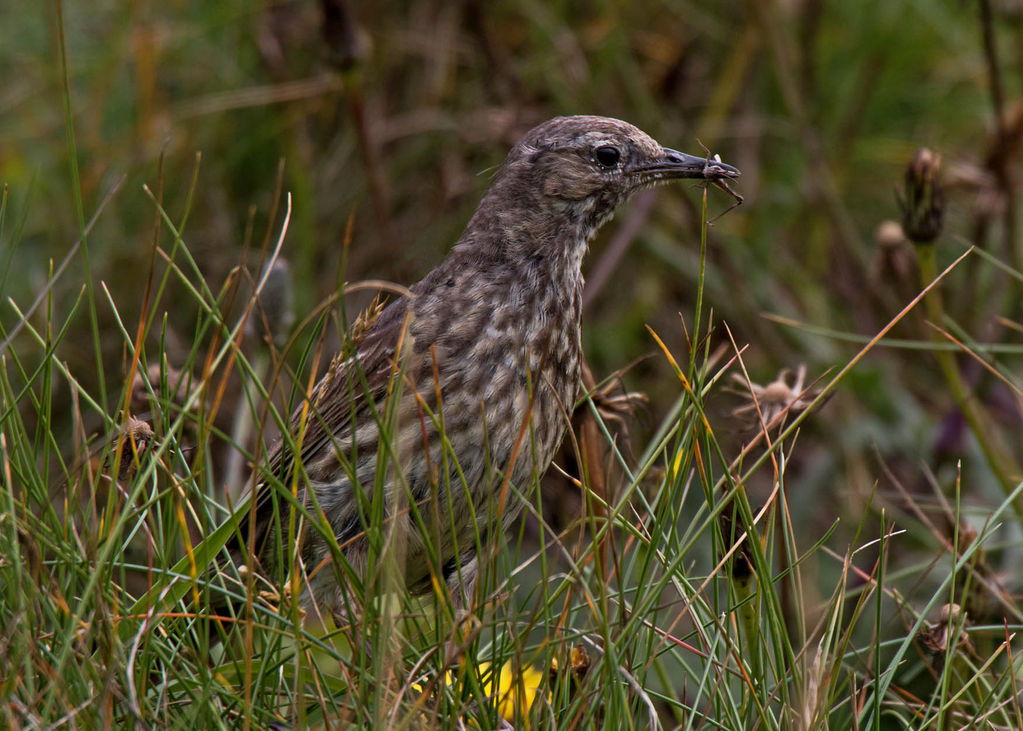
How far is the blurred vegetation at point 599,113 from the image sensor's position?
4.09m

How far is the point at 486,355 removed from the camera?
2529 millimetres

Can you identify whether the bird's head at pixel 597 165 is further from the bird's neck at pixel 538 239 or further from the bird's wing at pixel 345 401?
the bird's wing at pixel 345 401

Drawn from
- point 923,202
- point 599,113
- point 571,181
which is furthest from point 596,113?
point 923,202

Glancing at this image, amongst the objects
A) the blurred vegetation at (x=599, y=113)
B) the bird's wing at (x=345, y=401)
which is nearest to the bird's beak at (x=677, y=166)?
the bird's wing at (x=345, y=401)

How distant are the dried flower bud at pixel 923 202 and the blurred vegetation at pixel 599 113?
119cm

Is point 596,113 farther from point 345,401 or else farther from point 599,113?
point 345,401

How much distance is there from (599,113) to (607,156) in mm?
1832

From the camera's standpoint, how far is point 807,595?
3188 millimetres

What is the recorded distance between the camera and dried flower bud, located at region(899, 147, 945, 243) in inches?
102

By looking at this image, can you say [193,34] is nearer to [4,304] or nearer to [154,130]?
[154,130]

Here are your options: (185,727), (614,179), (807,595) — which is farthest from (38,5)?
(185,727)

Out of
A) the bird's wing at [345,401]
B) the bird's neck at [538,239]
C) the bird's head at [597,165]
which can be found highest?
the bird's head at [597,165]

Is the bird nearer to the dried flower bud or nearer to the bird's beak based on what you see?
the bird's beak

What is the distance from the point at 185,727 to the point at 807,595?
192cm
